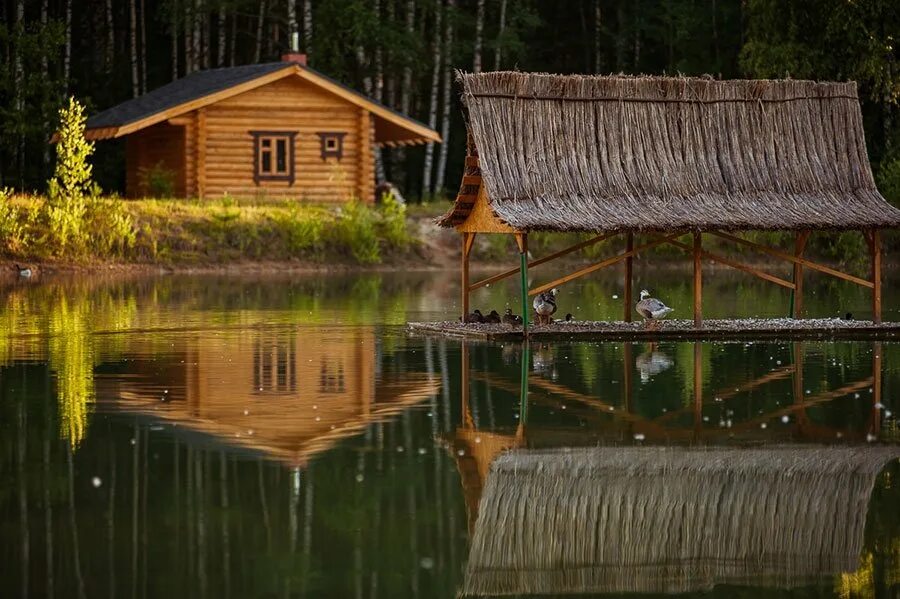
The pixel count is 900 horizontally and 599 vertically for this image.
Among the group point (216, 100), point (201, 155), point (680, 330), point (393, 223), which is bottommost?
point (680, 330)

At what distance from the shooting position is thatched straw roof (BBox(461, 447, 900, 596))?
11930mm

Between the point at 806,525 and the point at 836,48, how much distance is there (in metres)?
42.6

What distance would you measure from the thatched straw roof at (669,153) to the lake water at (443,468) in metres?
2.28

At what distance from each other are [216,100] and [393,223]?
6706mm

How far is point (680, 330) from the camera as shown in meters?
28.2

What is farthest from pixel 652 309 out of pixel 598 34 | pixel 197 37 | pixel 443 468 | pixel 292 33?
pixel 598 34

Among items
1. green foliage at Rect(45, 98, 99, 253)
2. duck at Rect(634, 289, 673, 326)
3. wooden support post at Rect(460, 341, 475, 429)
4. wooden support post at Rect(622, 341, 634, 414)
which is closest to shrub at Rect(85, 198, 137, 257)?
green foliage at Rect(45, 98, 99, 253)

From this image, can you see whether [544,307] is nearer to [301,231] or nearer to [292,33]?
[301,231]

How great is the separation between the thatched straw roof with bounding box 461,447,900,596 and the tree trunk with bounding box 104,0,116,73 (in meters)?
55.6

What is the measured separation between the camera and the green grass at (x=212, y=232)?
46.3 m

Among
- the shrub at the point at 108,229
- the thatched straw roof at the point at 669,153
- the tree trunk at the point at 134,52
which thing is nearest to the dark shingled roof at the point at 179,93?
the shrub at the point at 108,229

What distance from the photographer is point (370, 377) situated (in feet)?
73.4

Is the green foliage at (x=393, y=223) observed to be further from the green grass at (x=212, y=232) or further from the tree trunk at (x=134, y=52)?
the tree trunk at (x=134, y=52)

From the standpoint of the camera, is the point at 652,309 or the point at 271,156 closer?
the point at 652,309
